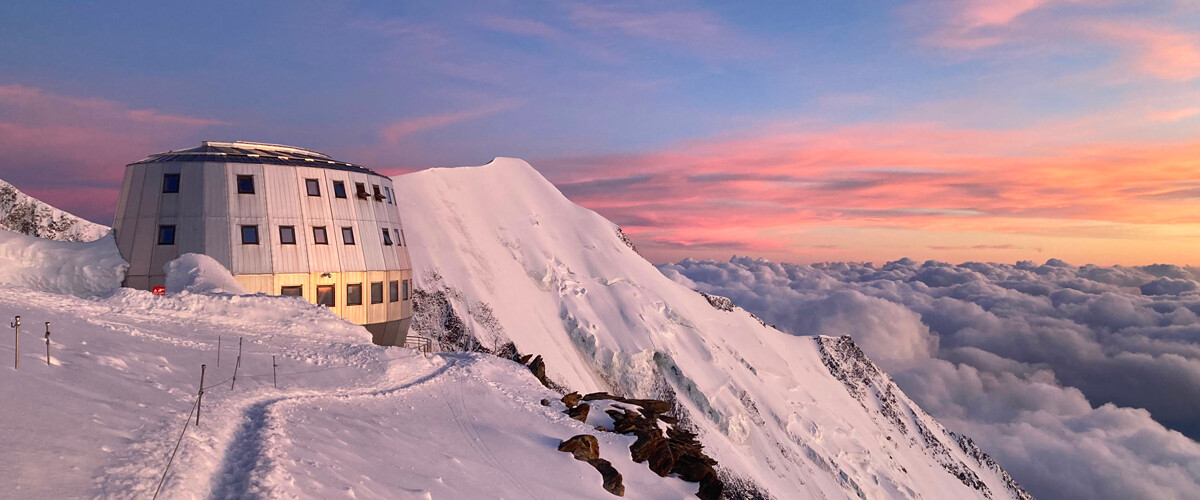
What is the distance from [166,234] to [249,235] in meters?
4.36

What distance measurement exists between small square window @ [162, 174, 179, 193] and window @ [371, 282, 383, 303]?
11.5m

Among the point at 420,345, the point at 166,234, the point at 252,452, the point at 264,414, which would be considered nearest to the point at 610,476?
the point at 264,414

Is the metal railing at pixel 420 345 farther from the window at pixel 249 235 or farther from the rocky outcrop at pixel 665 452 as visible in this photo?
the rocky outcrop at pixel 665 452

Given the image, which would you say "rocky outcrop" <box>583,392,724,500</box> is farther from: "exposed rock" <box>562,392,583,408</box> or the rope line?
the rope line

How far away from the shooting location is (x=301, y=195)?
3666 cm

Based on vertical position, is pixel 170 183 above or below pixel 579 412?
above

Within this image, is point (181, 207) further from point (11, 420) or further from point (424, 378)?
point (11, 420)

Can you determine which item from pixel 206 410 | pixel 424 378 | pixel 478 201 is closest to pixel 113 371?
pixel 206 410

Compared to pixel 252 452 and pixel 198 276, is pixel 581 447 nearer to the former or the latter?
pixel 252 452

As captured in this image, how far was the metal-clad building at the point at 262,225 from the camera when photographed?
3434cm

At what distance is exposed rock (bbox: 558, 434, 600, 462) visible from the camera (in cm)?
1945

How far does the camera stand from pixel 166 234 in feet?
113

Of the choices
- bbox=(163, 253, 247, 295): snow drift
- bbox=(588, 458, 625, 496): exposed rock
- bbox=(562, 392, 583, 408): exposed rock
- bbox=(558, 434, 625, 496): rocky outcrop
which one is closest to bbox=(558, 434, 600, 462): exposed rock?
bbox=(558, 434, 625, 496): rocky outcrop

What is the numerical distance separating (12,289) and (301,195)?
586 inches
